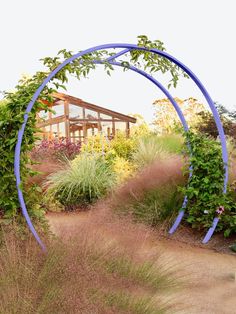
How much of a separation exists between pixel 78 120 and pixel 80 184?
8.66 metres

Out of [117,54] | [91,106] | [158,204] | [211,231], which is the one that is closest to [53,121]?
[91,106]

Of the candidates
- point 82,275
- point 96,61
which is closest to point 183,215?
point 96,61

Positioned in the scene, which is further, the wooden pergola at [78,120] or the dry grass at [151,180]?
the wooden pergola at [78,120]

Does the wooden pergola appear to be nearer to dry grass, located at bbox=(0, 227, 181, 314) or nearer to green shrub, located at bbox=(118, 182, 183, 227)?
green shrub, located at bbox=(118, 182, 183, 227)

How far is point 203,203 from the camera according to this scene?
610cm

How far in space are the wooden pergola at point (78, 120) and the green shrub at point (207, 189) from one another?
9.90 meters

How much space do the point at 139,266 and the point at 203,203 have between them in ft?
8.02

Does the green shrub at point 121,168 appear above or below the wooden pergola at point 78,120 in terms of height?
below

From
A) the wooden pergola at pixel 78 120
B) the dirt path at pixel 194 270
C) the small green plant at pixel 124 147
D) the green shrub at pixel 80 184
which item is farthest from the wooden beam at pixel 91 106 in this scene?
the dirt path at pixel 194 270

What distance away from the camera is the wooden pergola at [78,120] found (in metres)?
16.4

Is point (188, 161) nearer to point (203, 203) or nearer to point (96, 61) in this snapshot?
point (203, 203)

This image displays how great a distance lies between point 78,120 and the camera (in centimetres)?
1675

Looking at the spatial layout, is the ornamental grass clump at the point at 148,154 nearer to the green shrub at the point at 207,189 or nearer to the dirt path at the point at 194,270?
the green shrub at the point at 207,189

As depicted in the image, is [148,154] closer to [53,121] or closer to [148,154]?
[148,154]
